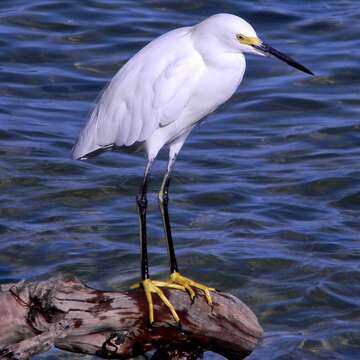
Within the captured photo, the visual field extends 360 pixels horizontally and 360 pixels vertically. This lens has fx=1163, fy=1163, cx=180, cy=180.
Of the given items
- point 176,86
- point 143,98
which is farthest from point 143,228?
point 176,86

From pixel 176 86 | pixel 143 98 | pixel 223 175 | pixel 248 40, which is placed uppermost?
pixel 248 40

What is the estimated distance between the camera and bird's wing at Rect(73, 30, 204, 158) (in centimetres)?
643

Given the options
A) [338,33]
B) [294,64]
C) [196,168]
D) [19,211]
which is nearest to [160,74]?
[294,64]

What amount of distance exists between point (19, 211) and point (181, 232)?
1.35 metres

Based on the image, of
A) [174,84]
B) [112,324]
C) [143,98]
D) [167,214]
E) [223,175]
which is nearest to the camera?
[112,324]

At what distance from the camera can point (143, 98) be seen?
21.7 feet

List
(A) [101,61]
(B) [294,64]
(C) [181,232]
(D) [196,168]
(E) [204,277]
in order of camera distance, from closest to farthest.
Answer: (B) [294,64], (E) [204,277], (C) [181,232], (D) [196,168], (A) [101,61]

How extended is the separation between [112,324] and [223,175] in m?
4.79

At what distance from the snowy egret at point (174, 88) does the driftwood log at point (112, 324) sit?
0.31 metres

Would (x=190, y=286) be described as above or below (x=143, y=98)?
Answer: below

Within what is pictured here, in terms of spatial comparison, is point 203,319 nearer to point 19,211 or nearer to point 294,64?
point 294,64

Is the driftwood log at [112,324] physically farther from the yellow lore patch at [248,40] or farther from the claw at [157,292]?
the yellow lore patch at [248,40]

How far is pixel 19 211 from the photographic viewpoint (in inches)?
367

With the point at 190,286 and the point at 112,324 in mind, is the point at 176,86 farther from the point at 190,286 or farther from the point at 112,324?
the point at 112,324
